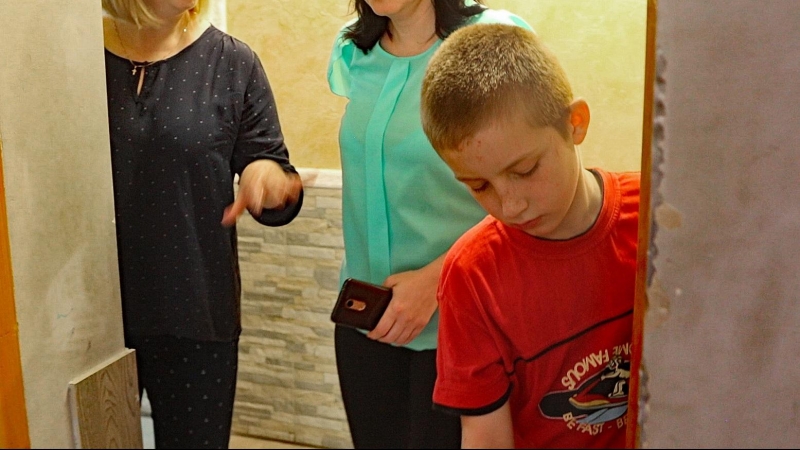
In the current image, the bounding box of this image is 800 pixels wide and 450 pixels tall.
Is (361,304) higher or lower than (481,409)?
higher

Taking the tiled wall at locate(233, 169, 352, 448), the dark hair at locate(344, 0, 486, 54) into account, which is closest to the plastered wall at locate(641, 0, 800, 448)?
the dark hair at locate(344, 0, 486, 54)

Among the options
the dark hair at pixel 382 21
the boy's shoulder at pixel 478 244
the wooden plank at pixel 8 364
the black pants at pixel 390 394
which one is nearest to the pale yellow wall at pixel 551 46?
the dark hair at pixel 382 21

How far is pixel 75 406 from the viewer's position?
921 millimetres

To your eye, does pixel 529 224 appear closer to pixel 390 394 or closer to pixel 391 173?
pixel 391 173

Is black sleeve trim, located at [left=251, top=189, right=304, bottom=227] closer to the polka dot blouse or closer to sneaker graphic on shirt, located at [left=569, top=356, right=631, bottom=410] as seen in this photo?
the polka dot blouse

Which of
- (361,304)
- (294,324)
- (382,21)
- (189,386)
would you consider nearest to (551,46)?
(382,21)

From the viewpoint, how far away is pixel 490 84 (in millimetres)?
674

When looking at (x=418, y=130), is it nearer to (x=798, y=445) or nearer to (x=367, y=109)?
(x=367, y=109)

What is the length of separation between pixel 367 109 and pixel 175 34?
0.77 feet

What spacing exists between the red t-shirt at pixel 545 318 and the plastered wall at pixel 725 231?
0.09 m

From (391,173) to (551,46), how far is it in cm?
21

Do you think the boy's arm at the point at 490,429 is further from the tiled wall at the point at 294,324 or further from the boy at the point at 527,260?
the tiled wall at the point at 294,324

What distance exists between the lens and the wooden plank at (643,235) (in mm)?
611

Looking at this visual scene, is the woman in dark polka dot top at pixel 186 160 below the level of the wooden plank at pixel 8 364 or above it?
above
